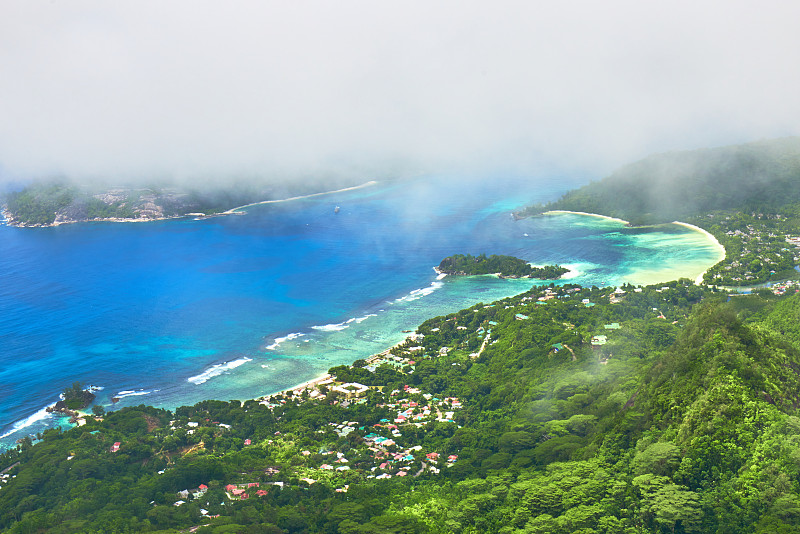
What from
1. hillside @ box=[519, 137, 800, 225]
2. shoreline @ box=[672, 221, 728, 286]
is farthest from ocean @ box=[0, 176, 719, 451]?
hillside @ box=[519, 137, 800, 225]

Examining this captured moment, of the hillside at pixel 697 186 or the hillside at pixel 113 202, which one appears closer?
the hillside at pixel 697 186

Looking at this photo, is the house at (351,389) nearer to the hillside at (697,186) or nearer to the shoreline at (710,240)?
the shoreline at (710,240)

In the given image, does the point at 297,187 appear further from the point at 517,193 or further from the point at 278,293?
the point at 278,293

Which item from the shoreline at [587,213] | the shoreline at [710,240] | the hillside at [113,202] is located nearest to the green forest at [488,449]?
the shoreline at [710,240]

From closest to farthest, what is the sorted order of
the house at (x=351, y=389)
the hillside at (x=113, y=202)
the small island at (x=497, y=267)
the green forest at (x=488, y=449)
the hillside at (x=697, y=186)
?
the green forest at (x=488, y=449) → the house at (x=351, y=389) → the small island at (x=497, y=267) → the hillside at (x=697, y=186) → the hillside at (x=113, y=202)

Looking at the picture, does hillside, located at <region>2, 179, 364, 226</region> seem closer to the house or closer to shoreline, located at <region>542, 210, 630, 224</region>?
shoreline, located at <region>542, 210, 630, 224</region>

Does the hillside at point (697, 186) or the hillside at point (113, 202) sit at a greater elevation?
the hillside at point (113, 202)

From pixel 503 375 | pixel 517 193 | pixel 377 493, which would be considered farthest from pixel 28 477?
pixel 517 193
